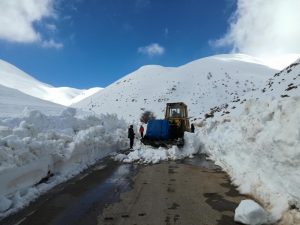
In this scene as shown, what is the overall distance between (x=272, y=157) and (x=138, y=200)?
308cm

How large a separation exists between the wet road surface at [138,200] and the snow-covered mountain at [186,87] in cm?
A: 5012

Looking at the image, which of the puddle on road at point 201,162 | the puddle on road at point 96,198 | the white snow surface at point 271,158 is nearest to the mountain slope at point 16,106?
the puddle on road at point 96,198

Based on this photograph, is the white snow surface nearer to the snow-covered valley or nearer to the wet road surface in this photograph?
the snow-covered valley

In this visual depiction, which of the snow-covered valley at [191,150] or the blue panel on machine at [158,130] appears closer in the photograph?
the snow-covered valley at [191,150]

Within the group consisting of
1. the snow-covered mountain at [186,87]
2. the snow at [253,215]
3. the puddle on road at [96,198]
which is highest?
the snow-covered mountain at [186,87]

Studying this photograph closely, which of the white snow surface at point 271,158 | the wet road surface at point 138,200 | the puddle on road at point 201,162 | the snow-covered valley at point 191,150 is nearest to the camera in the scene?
the white snow surface at point 271,158

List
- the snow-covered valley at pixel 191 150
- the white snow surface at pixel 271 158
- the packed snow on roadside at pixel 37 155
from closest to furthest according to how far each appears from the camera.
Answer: the white snow surface at pixel 271 158 → the snow-covered valley at pixel 191 150 → the packed snow on roadside at pixel 37 155

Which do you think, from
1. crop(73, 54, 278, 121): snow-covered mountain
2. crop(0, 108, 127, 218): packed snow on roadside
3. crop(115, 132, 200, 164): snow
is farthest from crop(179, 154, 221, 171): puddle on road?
crop(73, 54, 278, 121): snow-covered mountain

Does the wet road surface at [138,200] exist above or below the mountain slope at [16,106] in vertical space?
below

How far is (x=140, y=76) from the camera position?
9894 centimetres

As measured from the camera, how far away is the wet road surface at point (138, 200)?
6.63m

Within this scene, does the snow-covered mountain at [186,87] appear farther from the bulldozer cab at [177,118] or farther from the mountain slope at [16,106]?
the bulldozer cab at [177,118]

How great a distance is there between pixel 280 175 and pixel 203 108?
58.7 metres

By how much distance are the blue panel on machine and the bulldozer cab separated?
3.60 ft
